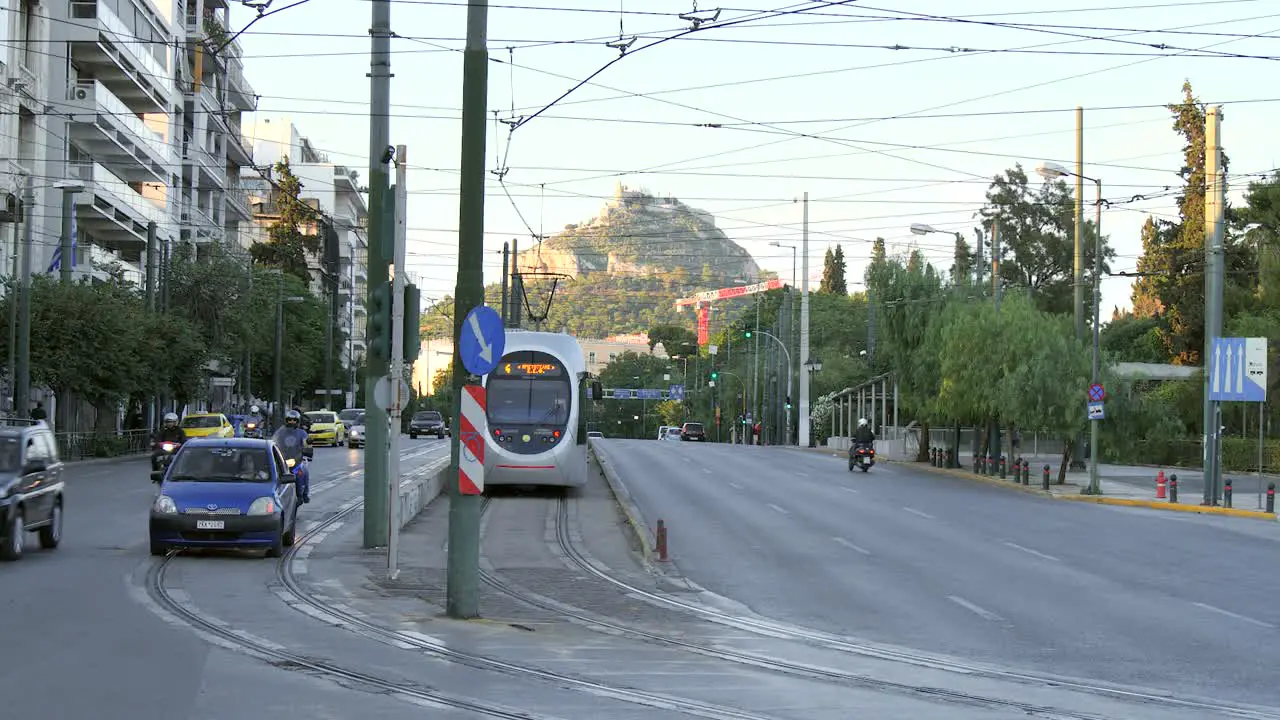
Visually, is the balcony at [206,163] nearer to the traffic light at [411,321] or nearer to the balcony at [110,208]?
the balcony at [110,208]

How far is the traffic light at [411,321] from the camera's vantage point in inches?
752

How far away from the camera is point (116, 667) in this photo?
10.9m

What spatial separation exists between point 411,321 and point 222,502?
333cm

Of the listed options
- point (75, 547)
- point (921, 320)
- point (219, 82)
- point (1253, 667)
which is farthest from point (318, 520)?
point (219, 82)

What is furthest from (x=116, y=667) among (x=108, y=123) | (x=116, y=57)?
(x=116, y=57)

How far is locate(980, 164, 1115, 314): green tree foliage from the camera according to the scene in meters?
90.5

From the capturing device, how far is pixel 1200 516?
3578cm

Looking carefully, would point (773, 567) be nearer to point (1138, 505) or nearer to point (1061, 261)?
point (1138, 505)

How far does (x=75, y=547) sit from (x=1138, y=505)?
28032 millimetres

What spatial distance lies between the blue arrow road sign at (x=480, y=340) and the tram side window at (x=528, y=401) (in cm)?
1946

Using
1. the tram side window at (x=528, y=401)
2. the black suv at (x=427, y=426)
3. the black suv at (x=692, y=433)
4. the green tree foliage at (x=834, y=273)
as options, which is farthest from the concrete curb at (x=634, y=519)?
the green tree foliage at (x=834, y=273)

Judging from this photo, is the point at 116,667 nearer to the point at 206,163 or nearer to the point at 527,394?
the point at 527,394

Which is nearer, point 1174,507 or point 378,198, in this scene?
point 378,198

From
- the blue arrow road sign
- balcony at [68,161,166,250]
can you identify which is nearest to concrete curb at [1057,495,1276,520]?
the blue arrow road sign
